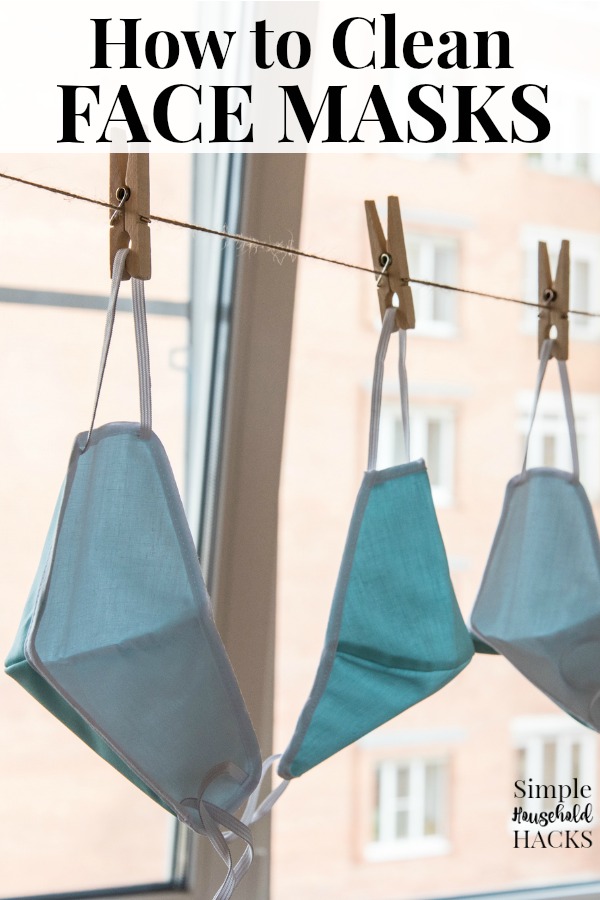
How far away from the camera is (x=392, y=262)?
1021mm

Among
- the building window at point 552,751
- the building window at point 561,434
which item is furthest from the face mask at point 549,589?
the building window at point 552,751

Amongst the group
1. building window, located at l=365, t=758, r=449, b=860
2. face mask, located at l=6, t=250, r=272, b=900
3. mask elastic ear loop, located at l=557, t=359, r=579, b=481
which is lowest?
building window, located at l=365, t=758, r=449, b=860

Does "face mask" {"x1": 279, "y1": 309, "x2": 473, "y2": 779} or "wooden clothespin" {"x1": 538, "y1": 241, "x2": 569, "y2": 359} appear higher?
"wooden clothespin" {"x1": 538, "y1": 241, "x2": 569, "y2": 359}

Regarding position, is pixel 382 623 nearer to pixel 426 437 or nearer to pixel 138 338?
pixel 138 338

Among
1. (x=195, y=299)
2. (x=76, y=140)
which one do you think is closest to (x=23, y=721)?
(x=195, y=299)

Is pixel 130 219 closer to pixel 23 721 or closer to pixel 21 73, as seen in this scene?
pixel 21 73

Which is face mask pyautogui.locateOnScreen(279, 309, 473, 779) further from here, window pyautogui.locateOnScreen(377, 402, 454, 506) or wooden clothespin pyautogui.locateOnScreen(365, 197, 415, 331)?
window pyautogui.locateOnScreen(377, 402, 454, 506)

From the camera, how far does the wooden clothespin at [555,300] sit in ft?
3.85

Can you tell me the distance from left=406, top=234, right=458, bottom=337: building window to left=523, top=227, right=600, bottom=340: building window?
16 centimetres

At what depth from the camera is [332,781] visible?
1.98 metres

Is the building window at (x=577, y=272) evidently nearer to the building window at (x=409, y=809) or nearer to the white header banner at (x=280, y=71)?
the white header banner at (x=280, y=71)

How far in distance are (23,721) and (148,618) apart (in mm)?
835

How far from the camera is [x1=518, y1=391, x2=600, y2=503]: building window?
6.29 feet

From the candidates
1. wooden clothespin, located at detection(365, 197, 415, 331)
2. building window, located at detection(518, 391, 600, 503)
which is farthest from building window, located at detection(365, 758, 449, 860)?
wooden clothespin, located at detection(365, 197, 415, 331)
